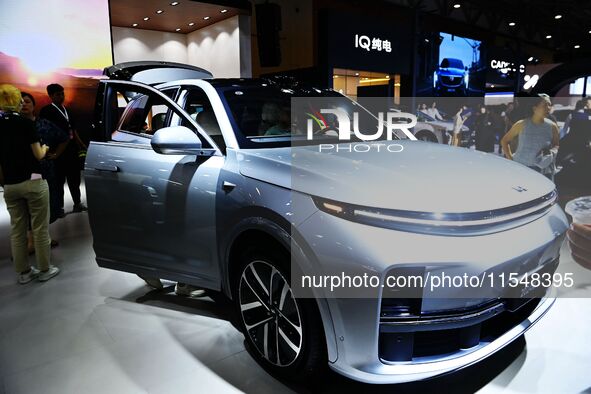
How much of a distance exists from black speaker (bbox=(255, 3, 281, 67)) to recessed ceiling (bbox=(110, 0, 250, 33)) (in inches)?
54.0

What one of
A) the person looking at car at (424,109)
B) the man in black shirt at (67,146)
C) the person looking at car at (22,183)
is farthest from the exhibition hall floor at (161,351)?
the person looking at car at (424,109)

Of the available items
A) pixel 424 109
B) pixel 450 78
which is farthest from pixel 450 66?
pixel 424 109

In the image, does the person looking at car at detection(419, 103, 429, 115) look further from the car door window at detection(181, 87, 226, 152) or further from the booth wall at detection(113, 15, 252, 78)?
the car door window at detection(181, 87, 226, 152)

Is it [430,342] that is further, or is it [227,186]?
[227,186]

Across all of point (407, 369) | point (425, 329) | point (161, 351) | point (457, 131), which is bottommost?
point (161, 351)

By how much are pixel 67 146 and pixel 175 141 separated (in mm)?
4199

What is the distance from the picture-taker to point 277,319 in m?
1.98

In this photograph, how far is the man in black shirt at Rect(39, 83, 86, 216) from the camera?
5.01m

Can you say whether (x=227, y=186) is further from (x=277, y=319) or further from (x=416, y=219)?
(x=416, y=219)

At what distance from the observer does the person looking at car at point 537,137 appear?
405 cm

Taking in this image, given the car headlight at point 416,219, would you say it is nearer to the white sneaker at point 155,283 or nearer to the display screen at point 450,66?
the white sneaker at point 155,283

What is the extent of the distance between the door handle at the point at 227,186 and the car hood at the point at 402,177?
0.30 ft

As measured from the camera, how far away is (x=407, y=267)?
1.53m

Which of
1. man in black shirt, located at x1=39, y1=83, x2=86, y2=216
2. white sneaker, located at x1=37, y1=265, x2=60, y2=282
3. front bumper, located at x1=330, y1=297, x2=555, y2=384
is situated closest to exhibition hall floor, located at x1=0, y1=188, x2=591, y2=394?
white sneaker, located at x1=37, y1=265, x2=60, y2=282
